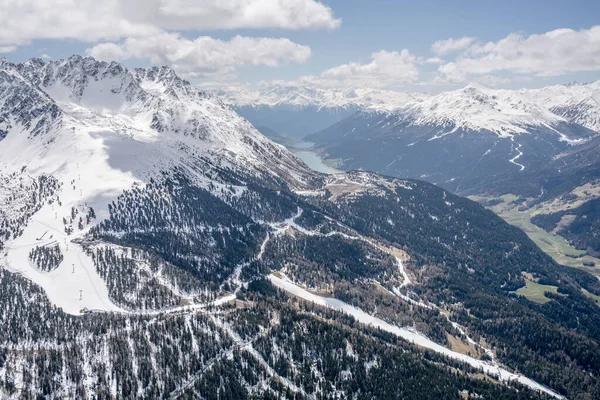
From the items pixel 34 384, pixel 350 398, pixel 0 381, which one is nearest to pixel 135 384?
pixel 34 384

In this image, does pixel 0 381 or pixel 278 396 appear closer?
pixel 0 381

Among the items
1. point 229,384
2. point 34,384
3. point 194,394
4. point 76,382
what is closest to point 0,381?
point 34,384

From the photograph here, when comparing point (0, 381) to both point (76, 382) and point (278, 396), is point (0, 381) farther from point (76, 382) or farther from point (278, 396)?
point (278, 396)

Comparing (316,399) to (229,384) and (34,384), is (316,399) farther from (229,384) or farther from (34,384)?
(34,384)

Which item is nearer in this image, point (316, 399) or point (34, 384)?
point (34, 384)

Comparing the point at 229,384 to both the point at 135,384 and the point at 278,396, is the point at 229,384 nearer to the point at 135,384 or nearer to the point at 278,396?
the point at 278,396

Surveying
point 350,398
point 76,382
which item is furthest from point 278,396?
point 76,382
